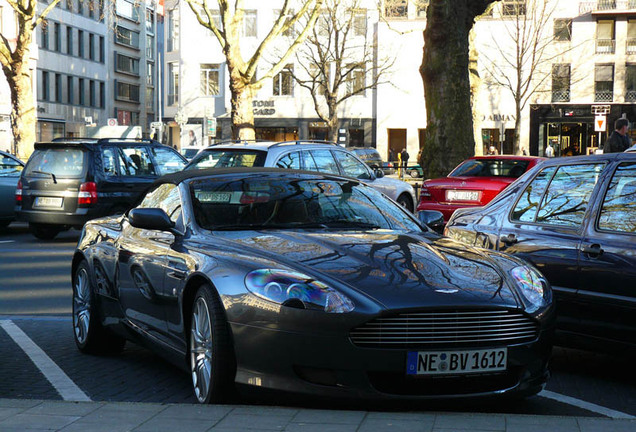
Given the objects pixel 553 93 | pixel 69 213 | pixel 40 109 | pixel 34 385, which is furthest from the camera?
pixel 40 109

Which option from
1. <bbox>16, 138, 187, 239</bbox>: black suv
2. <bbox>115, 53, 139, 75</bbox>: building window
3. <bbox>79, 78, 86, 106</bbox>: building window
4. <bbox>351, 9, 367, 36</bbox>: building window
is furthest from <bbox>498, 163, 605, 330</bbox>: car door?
<bbox>115, 53, 139, 75</bbox>: building window

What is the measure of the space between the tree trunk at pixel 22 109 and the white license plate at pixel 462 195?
2146 centimetres

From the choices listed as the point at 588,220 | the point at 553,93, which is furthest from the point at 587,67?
the point at 588,220

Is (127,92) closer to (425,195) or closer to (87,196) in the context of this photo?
(87,196)

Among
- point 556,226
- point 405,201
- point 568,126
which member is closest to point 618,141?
point 405,201

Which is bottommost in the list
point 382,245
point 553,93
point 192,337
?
point 192,337

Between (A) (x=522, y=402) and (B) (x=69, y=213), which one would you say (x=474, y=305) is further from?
(B) (x=69, y=213)

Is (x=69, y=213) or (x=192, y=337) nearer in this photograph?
(x=192, y=337)

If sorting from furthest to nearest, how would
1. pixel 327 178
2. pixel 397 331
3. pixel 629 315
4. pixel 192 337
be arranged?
pixel 327 178 < pixel 629 315 < pixel 192 337 < pixel 397 331

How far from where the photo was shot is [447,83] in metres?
19.5

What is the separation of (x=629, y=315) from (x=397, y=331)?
5.98 ft

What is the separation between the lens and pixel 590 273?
238 inches

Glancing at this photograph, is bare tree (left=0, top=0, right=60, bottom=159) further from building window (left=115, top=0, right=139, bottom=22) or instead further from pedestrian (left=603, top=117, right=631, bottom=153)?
building window (left=115, top=0, right=139, bottom=22)

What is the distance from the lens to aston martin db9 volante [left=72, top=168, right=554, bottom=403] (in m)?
4.66
